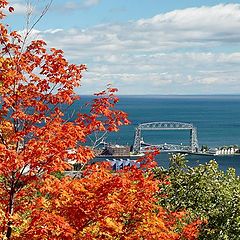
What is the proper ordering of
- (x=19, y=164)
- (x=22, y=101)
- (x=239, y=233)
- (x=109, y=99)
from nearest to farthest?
(x=19, y=164), (x=22, y=101), (x=109, y=99), (x=239, y=233)

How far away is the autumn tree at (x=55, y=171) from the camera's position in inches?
389

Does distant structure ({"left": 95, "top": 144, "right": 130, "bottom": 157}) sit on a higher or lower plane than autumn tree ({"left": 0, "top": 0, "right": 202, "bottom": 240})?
higher

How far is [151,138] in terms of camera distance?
593 feet

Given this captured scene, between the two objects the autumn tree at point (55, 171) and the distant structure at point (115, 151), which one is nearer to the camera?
the autumn tree at point (55, 171)

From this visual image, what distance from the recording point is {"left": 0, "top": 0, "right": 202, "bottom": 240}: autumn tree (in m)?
9.88

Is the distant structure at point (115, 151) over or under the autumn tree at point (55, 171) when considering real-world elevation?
over

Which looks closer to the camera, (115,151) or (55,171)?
(55,171)

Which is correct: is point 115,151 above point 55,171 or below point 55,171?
above

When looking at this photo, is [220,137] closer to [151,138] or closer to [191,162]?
[151,138]

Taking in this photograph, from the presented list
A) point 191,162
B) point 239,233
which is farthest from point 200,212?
point 191,162

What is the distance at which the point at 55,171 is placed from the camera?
10391 mm

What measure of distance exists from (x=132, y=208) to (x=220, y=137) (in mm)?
171443

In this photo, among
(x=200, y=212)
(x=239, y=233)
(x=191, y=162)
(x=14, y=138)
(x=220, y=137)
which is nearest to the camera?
(x=14, y=138)

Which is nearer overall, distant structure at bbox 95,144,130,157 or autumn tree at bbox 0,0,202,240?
autumn tree at bbox 0,0,202,240
